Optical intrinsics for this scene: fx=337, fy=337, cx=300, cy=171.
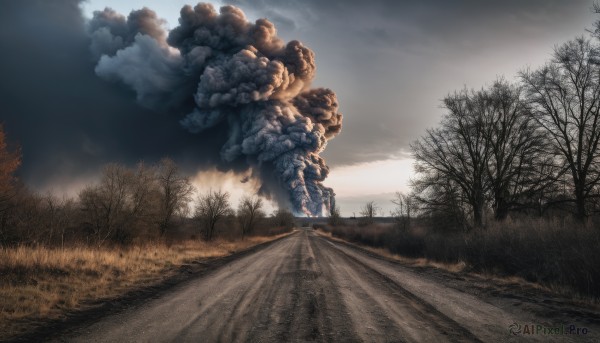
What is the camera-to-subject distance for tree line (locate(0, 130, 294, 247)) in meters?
14.3

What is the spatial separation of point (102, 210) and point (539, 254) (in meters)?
21.4

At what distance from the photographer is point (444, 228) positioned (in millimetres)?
23625

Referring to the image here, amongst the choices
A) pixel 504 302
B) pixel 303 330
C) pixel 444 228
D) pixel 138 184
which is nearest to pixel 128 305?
pixel 303 330

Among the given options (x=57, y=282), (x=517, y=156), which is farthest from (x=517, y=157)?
(x=57, y=282)

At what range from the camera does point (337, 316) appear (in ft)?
19.3

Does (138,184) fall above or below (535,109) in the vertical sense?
below

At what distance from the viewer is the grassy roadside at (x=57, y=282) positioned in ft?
19.5

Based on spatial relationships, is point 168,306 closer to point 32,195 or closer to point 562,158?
point 32,195

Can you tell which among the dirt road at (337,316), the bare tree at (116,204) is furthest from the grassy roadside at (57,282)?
the bare tree at (116,204)

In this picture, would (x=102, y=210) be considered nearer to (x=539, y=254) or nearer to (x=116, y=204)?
(x=116, y=204)

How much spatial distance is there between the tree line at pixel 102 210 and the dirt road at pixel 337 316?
30.9 ft

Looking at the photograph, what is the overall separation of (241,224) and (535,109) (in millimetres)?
41373

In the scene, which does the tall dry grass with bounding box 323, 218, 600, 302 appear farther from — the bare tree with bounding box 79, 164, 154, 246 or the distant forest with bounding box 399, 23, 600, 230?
the bare tree with bounding box 79, 164, 154, 246

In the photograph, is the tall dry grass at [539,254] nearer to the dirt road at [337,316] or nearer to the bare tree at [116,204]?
the dirt road at [337,316]
